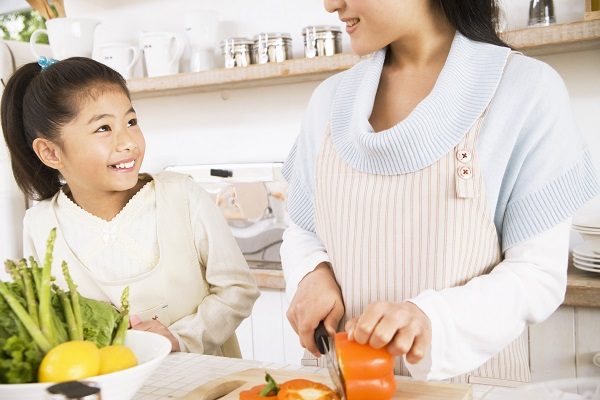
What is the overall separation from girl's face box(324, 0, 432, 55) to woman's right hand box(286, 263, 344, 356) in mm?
370

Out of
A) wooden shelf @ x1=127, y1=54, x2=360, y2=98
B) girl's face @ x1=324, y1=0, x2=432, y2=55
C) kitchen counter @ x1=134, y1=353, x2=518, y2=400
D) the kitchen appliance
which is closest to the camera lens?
kitchen counter @ x1=134, y1=353, x2=518, y2=400

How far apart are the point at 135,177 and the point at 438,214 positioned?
0.68 metres

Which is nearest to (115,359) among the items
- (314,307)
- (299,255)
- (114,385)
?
(114,385)

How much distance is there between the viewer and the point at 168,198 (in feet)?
4.71

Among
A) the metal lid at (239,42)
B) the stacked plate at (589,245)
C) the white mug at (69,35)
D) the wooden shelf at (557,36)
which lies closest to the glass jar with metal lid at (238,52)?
the metal lid at (239,42)

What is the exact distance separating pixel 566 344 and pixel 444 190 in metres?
0.97

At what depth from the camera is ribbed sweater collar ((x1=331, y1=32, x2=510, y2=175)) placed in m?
0.97

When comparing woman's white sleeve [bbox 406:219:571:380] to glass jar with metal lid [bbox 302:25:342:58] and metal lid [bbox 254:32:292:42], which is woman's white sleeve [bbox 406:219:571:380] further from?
metal lid [bbox 254:32:292:42]

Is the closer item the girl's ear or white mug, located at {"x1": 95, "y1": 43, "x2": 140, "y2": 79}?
the girl's ear

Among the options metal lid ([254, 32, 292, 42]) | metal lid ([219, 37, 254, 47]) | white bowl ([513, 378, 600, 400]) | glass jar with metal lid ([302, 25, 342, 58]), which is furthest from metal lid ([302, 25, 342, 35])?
white bowl ([513, 378, 600, 400])

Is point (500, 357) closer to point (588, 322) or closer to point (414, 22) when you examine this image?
point (414, 22)

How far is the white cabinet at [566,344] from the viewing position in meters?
1.68

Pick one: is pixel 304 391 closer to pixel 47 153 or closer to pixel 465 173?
pixel 465 173

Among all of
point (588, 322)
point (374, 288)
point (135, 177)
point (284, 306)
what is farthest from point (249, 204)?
point (374, 288)
